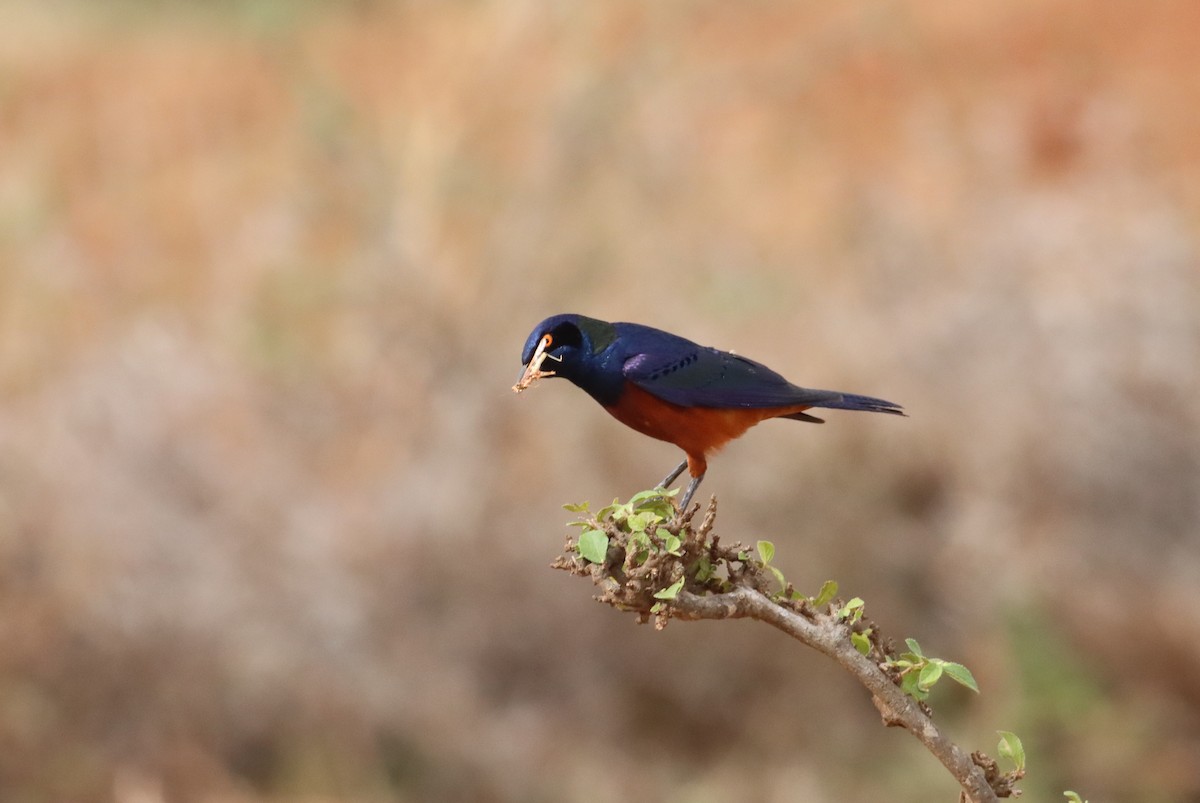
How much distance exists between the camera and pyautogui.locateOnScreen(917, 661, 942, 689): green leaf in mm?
2145

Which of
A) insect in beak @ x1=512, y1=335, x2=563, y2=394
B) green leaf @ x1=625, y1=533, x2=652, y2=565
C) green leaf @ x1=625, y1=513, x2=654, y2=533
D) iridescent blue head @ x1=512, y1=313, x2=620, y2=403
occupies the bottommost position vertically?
green leaf @ x1=625, y1=533, x2=652, y2=565

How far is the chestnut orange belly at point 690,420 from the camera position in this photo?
2.64 m

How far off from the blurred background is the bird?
5.31 meters

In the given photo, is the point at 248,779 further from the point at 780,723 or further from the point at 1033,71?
the point at 1033,71

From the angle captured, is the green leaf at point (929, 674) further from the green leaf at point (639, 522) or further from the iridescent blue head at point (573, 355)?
the iridescent blue head at point (573, 355)

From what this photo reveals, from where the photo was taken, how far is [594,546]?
83.7 inches

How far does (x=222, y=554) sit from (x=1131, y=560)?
5.47 metres

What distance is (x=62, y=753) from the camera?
802 centimetres

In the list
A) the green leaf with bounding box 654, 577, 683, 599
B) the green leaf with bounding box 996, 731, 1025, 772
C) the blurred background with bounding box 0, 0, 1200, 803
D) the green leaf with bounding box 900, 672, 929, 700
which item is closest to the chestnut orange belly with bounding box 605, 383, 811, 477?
the green leaf with bounding box 654, 577, 683, 599

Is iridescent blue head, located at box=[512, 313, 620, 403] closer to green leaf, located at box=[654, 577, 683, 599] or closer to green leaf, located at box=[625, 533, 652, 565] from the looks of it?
green leaf, located at box=[625, 533, 652, 565]

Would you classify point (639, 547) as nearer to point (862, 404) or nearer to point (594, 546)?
point (594, 546)

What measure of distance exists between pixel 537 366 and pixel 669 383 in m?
0.31

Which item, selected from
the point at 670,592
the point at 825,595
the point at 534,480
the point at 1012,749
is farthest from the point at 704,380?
the point at 534,480

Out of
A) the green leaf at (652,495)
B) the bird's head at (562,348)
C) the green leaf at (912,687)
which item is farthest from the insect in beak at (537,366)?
the green leaf at (912,687)
